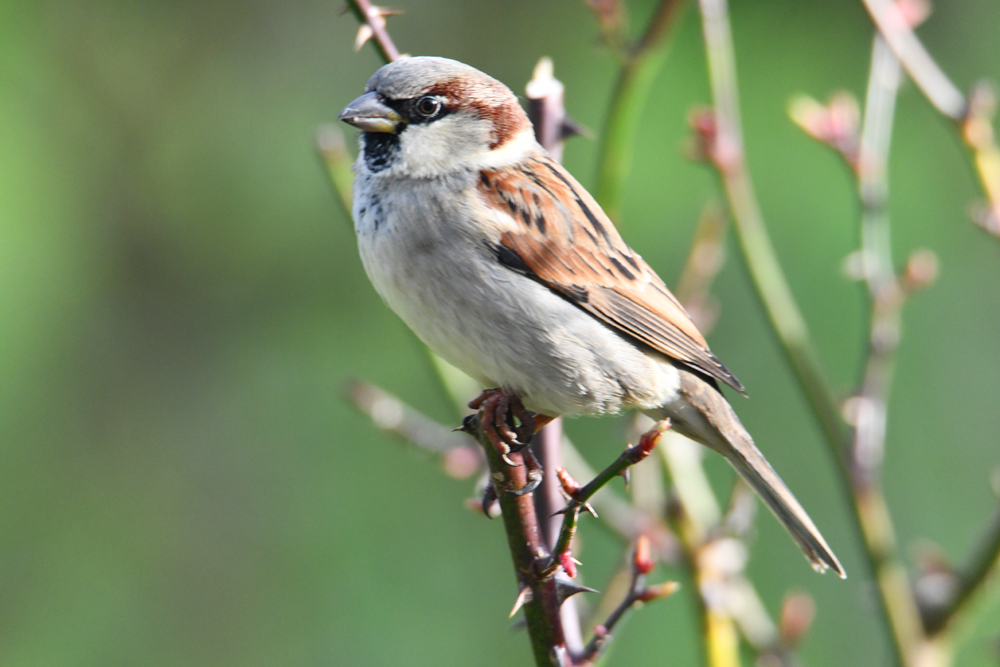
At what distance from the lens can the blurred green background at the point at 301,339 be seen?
11.5 feet

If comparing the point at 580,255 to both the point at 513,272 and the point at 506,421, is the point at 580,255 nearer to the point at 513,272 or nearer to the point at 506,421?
the point at 513,272

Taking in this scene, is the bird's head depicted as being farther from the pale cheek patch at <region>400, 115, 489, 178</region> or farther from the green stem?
the green stem

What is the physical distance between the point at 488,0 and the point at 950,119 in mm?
3120

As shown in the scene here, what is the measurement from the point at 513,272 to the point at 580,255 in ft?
0.51

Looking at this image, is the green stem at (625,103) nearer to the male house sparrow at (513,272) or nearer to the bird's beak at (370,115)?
the male house sparrow at (513,272)

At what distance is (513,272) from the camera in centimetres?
175

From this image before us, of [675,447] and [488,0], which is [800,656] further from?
[488,0]

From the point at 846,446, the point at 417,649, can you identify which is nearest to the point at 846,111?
the point at 846,446

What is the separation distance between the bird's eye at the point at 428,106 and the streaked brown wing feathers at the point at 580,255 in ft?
0.44

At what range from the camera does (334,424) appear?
4031mm

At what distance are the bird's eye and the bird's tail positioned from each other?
63 centimetres

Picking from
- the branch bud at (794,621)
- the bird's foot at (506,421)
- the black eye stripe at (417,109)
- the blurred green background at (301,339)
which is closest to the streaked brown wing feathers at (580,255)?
the black eye stripe at (417,109)

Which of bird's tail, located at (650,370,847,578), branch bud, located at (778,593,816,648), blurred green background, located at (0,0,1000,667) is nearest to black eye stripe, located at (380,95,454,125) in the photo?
bird's tail, located at (650,370,847,578)

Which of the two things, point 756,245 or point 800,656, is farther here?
point 800,656
